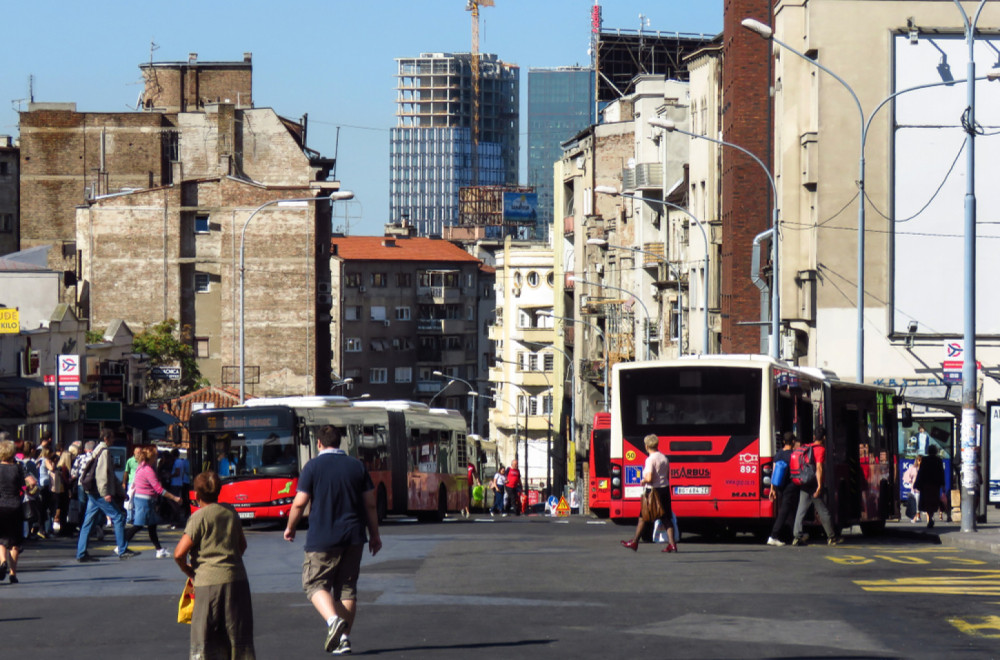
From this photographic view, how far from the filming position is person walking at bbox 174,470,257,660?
32.6ft

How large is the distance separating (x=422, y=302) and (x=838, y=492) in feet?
406

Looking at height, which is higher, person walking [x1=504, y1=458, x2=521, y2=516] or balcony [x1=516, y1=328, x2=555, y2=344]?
balcony [x1=516, y1=328, x2=555, y2=344]

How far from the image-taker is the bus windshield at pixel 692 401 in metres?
23.1

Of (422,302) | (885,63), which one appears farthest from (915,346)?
(422,302)

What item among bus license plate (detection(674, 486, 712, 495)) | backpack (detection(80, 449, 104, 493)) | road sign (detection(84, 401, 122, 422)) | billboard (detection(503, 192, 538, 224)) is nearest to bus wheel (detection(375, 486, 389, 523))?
bus license plate (detection(674, 486, 712, 495))

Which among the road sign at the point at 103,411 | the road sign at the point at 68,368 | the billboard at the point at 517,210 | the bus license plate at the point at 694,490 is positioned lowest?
the road sign at the point at 103,411

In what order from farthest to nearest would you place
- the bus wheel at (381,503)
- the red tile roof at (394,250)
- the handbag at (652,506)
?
the red tile roof at (394,250) < the bus wheel at (381,503) < the handbag at (652,506)

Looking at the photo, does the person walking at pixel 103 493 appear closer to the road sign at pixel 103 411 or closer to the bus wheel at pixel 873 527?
the bus wheel at pixel 873 527

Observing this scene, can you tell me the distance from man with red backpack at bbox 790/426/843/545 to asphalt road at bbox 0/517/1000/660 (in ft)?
2.62

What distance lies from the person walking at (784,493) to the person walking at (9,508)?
10.2 meters

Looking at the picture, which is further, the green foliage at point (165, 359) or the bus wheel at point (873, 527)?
the green foliage at point (165, 359)

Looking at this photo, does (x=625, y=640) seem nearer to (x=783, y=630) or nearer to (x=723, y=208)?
(x=783, y=630)

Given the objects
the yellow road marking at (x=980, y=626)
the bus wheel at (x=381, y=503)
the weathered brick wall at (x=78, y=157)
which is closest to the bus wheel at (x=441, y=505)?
the bus wheel at (x=381, y=503)

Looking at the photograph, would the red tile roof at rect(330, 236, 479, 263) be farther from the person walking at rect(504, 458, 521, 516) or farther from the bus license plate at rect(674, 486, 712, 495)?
the bus license plate at rect(674, 486, 712, 495)
